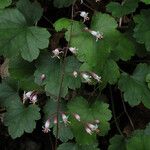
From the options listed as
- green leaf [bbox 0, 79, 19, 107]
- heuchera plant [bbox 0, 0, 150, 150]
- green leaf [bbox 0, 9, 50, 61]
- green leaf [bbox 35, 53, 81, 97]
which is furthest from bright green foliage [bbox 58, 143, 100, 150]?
green leaf [bbox 0, 9, 50, 61]

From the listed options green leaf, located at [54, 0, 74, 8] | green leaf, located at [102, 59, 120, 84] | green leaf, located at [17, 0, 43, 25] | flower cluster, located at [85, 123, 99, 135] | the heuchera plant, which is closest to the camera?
flower cluster, located at [85, 123, 99, 135]

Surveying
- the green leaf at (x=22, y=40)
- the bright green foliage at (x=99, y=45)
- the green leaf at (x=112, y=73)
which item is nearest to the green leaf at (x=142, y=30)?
the bright green foliage at (x=99, y=45)

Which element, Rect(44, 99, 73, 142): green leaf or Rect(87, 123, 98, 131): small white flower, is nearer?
Rect(87, 123, 98, 131): small white flower

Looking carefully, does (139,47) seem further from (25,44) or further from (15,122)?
(15,122)

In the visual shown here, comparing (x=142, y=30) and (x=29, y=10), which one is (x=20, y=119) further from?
(x=142, y=30)

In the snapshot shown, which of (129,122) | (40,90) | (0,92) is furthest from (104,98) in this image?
(0,92)

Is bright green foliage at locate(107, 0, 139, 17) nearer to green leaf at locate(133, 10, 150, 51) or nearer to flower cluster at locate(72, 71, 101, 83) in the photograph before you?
green leaf at locate(133, 10, 150, 51)
